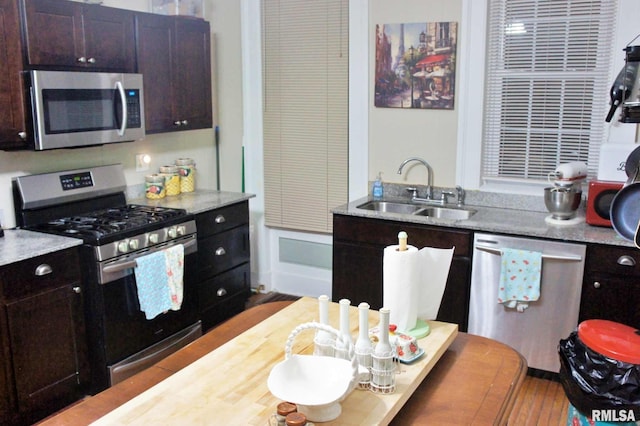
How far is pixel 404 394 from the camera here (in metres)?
1.66

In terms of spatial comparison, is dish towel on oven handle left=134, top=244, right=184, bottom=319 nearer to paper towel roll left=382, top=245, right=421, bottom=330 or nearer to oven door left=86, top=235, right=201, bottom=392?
oven door left=86, top=235, right=201, bottom=392

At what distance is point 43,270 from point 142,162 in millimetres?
1380

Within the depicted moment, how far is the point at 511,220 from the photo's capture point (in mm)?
3637

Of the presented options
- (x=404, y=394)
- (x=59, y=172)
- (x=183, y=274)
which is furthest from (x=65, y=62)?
(x=404, y=394)

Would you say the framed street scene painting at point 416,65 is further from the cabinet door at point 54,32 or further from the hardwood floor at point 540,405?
the cabinet door at point 54,32

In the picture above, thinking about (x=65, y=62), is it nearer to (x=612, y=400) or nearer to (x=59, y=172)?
(x=59, y=172)

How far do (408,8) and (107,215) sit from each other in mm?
2380

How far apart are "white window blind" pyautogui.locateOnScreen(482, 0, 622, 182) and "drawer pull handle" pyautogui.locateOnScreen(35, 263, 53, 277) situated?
9.00ft

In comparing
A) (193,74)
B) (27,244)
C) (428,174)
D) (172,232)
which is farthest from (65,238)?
(428,174)

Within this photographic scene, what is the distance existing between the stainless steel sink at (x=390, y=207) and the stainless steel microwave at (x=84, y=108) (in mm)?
1584

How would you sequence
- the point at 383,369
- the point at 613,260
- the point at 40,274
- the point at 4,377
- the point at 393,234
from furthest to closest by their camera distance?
the point at 393,234 < the point at 613,260 < the point at 40,274 < the point at 4,377 < the point at 383,369

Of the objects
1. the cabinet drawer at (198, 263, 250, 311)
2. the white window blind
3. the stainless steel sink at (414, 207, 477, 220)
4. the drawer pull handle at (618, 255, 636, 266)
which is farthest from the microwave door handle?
the drawer pull handle at (618, 255, 636, 266)

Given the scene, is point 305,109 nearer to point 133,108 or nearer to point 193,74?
point 193,74

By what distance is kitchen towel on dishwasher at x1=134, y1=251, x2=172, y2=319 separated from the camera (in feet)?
10.8
